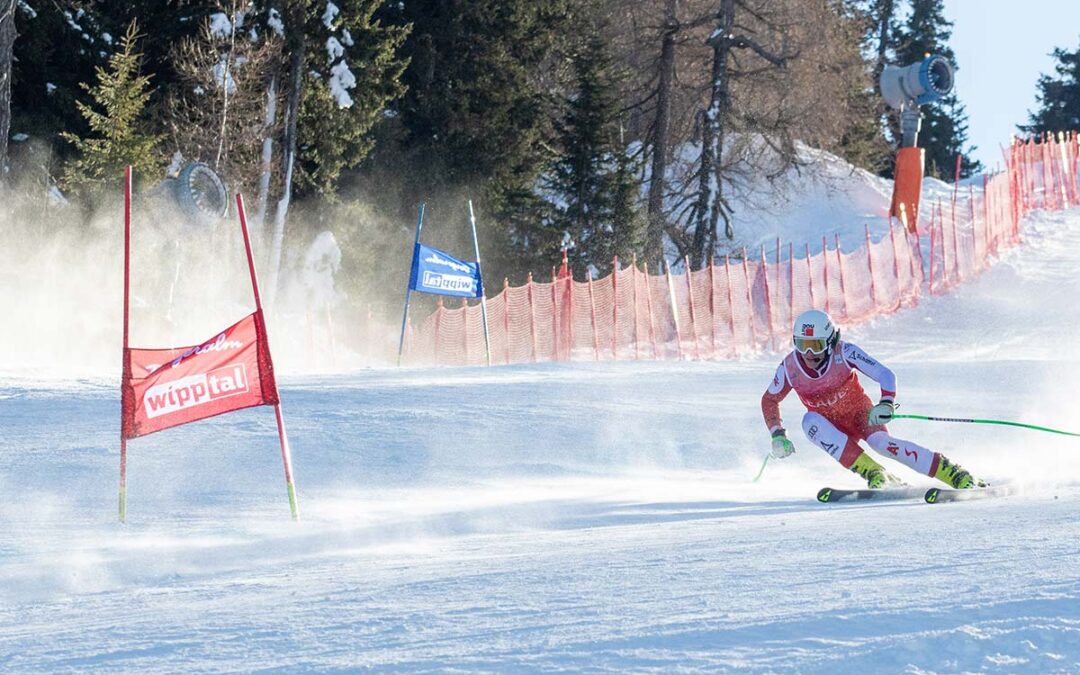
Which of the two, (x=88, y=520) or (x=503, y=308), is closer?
(x=88, y=520)

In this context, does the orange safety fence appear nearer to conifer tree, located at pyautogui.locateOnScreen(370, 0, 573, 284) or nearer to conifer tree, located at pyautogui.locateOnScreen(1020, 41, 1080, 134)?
conifer tree, located at pyautogui.locateOnScreen(370, 0, 573, 284)

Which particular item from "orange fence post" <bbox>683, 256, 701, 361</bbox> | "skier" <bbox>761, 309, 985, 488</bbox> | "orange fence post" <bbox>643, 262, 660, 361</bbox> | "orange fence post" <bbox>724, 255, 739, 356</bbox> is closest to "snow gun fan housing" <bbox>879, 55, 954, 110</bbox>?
"orange fence post" <bbox>724, 255, 739, 356</bbox>

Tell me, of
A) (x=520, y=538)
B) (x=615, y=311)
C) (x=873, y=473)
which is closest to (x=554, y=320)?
(x=615, y=311)

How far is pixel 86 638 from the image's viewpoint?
15.4 feet

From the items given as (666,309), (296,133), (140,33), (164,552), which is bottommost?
(164,552)

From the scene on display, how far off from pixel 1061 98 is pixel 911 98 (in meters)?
38.9

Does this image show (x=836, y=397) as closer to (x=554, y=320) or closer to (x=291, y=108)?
(x=554, y=320)

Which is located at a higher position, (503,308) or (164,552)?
(503,308)

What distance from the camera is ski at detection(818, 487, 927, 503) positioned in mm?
8672

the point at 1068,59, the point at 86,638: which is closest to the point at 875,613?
the point at 86,638

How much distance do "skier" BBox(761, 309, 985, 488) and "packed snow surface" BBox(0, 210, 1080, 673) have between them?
604 mm

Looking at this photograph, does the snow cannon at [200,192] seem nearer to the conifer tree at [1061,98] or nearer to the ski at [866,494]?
the ski at [866,494]

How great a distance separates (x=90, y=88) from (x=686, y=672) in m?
24.4

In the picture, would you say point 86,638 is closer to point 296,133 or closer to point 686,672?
point 686,672
